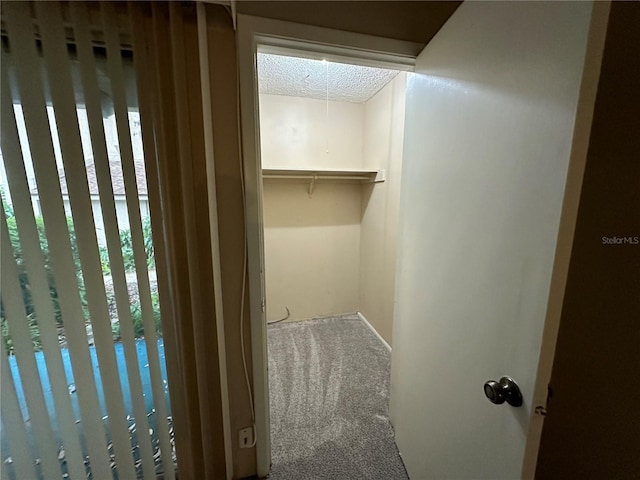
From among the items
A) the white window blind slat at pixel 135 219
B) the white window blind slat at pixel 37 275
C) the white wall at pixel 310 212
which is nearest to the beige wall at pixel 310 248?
the white wall at pixel 310 212

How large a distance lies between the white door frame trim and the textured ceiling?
0.66m

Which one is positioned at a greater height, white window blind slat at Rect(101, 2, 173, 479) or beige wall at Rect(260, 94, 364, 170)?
beige wall at Rect(260, 94, 364, 170)

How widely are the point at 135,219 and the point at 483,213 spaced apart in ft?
3.85

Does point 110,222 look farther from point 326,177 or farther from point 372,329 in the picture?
point 372,329

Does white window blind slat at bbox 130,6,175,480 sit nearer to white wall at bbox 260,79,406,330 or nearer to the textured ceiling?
the textured ceiling

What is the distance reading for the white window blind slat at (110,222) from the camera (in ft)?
2.69

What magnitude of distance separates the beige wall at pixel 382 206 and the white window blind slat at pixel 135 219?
5.52 ft

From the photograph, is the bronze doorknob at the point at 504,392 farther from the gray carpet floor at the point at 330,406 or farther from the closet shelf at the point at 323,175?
the closet shelf at the point at 323,175

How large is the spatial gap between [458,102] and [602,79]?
32 cm

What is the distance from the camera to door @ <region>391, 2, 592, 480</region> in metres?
0.54

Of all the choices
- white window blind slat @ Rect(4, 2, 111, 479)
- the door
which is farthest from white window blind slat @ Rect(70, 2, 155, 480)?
the door

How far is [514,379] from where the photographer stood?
2.02ft

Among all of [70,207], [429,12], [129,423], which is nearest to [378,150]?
[429,12]

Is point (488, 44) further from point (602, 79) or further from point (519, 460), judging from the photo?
point (519, 460)
